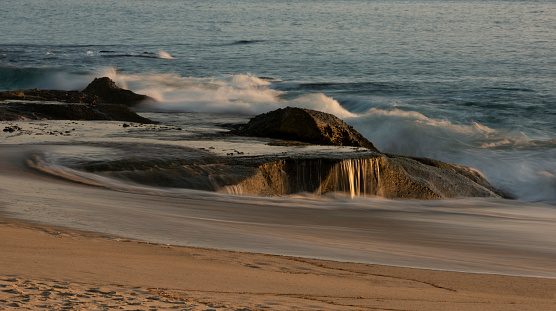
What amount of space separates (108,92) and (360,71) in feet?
45.7

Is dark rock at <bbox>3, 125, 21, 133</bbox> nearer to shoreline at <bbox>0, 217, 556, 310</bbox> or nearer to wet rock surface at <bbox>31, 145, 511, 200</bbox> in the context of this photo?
wet rock surface at <bbox>31, 145, 511, 200</bbox>

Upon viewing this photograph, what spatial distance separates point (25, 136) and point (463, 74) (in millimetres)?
20368

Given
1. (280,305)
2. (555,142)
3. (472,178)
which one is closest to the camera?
(280,305)

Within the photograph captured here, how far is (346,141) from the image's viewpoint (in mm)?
10062

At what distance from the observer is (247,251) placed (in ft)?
16.2

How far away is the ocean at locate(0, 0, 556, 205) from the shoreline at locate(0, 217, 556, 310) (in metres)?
7.26

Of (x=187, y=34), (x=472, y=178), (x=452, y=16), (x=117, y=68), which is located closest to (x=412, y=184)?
(x=472, y=178)

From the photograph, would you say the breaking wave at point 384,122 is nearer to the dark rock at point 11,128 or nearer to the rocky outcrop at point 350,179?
the rocky outcrop at point 350,179

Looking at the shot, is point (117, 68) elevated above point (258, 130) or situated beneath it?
elevated above

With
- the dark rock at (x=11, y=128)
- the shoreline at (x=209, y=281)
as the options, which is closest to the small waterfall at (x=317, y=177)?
the shoreline at (x=209, y=281)

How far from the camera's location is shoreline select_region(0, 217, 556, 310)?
333 cm

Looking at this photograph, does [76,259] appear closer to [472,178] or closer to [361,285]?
[361,285]

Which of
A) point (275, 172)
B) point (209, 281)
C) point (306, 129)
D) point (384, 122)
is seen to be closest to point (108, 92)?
point (384, 122)

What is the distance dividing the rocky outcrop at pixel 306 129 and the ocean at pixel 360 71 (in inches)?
143
